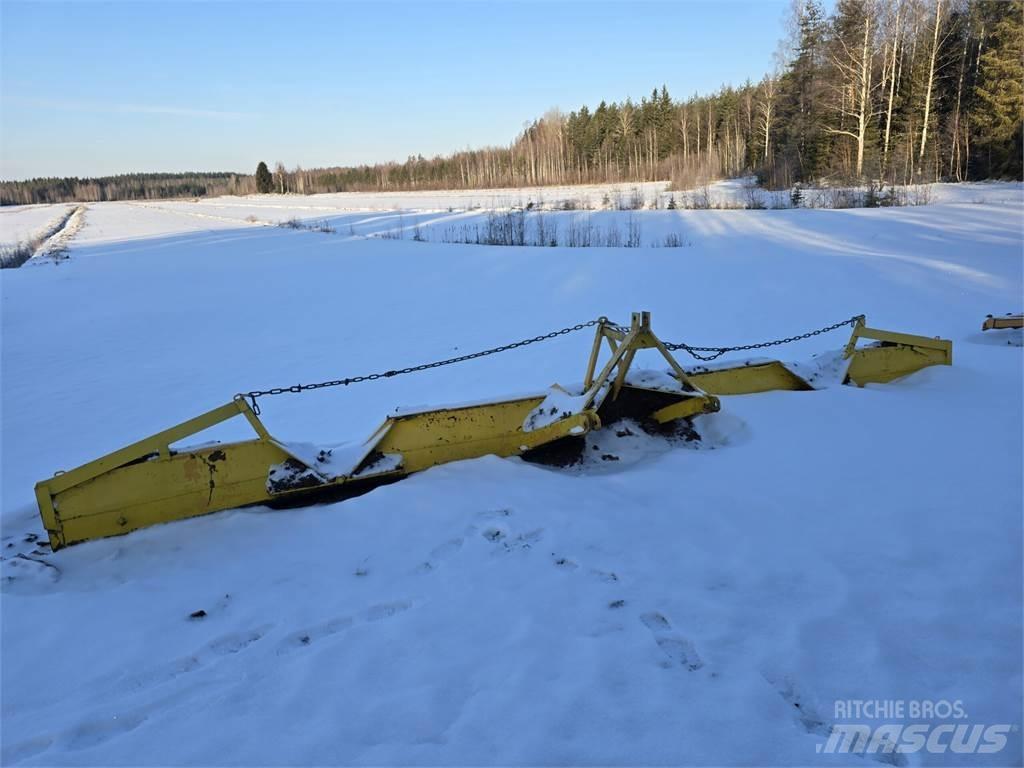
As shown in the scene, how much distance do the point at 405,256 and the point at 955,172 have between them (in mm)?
31577

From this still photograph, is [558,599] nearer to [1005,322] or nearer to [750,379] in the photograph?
[750,379]

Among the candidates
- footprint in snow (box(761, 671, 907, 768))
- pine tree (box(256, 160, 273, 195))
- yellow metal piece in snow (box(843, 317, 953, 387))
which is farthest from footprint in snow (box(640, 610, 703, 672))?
pine tree (box(256, 160, 273, 195))

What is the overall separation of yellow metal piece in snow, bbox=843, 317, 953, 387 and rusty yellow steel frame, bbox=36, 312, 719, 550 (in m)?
2.07

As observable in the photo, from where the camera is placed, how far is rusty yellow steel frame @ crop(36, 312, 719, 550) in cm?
363

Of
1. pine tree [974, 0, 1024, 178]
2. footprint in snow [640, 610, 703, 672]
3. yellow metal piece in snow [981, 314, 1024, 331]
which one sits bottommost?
footprint in snow [640, 610, 703, 672]

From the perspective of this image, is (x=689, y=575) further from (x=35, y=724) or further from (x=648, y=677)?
(x=35, y=724)

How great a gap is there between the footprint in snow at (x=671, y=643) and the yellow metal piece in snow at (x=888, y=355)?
→ 403 cm

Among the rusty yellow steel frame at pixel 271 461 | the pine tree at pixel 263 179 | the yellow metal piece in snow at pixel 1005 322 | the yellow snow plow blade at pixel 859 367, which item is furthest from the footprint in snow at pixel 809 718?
the pine tree at pixel 263 179

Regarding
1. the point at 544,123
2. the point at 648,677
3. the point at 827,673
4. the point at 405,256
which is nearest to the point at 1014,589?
the point at 827,673

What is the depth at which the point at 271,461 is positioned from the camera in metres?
4.01

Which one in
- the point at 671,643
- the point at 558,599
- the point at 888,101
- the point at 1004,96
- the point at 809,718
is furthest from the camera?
the point at 888,101

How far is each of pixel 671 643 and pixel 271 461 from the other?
2.59 m

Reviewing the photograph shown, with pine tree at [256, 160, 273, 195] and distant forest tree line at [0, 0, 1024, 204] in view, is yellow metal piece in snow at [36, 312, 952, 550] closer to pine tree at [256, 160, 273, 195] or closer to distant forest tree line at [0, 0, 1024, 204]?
distant forest tree line at [0, 0, 1024, 204]

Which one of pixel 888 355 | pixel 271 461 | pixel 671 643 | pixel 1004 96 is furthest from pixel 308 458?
pixel 1004 96
